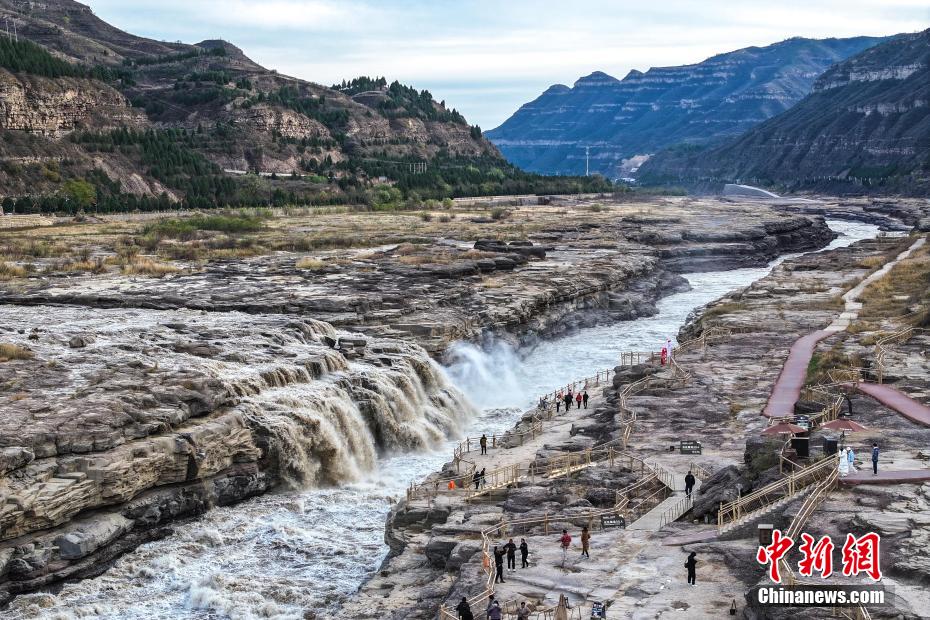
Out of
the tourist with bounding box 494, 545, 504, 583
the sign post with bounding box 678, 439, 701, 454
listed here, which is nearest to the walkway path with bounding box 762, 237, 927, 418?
the sign post with bounding box 678, 439, 701, 454

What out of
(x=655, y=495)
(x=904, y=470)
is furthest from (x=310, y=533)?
(x=904, y=470)

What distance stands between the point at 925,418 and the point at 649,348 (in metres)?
30.5

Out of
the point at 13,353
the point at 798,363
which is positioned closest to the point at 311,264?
the point at 13,353

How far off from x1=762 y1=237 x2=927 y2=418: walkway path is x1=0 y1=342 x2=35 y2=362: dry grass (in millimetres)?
27892

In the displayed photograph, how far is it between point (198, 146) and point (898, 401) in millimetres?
129888

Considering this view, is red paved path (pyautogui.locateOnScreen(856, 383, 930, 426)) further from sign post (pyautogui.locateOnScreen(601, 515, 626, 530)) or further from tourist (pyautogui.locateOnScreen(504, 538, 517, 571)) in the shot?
tourist (pyautogui.locateOnScreen(504, 538, 517, 571))

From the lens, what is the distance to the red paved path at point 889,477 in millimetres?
27141

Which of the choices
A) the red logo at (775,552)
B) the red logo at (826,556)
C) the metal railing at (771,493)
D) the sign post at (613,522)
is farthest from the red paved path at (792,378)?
the red logo at (826,556)

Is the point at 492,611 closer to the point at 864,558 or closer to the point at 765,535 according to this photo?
the point at 765,535

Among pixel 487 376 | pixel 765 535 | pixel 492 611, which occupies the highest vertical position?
pixel 765 535

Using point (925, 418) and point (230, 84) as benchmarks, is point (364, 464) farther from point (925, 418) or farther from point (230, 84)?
point (230, 84)

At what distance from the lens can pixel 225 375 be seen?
4100cm

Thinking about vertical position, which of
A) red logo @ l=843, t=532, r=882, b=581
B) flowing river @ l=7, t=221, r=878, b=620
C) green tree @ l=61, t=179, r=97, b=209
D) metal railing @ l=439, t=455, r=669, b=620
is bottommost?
flowing river @ l=7, t=221, r=878, b=620

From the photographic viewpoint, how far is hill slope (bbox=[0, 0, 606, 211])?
116 meters
